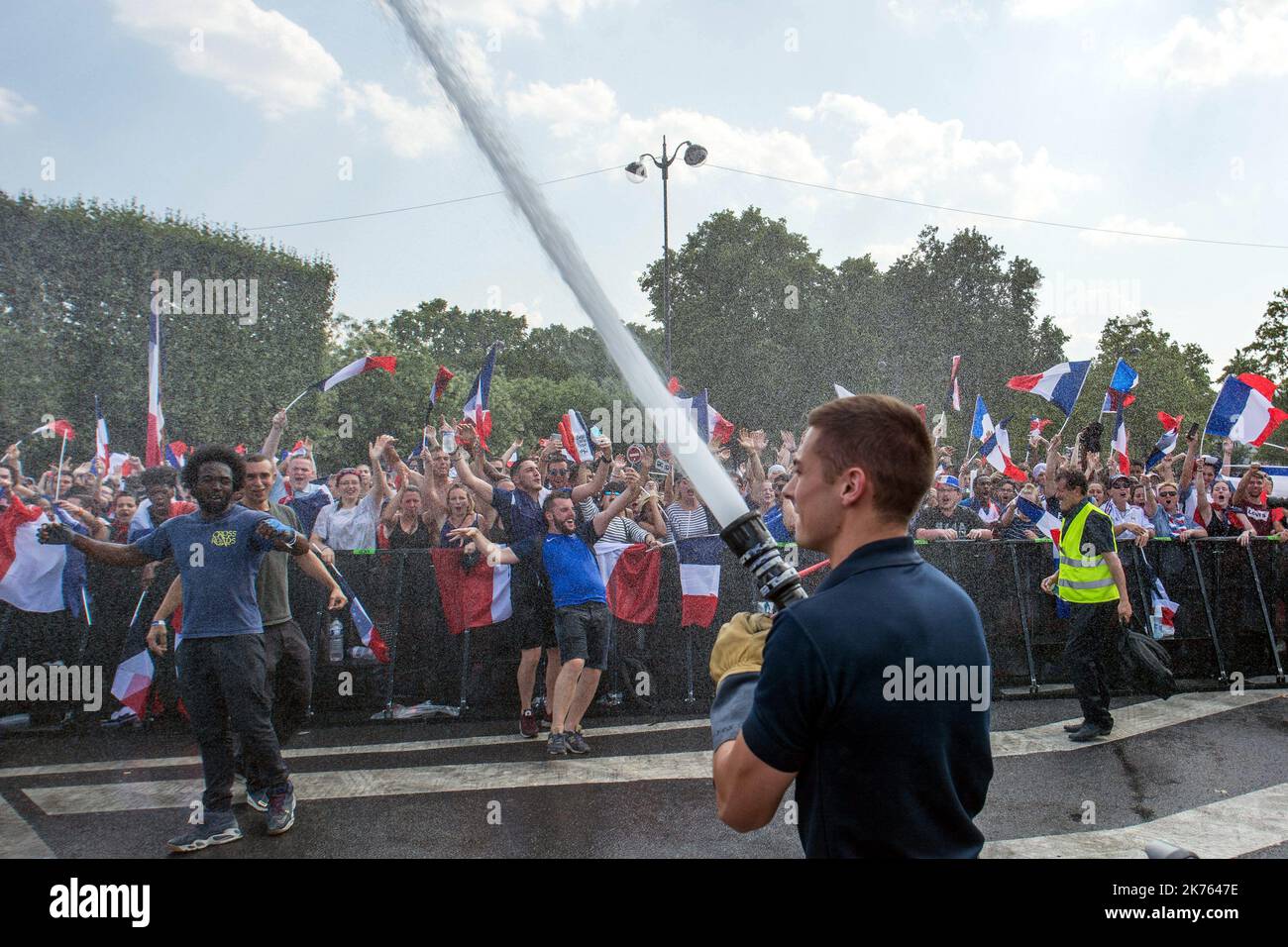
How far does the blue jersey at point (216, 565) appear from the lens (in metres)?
4.95

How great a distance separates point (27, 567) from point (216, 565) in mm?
3978

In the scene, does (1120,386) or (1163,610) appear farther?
(1120,386)

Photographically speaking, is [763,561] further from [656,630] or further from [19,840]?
[656,630]

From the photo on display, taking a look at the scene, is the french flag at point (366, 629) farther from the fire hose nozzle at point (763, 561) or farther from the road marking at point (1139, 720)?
the fire hose nozzle at point (763, 561)

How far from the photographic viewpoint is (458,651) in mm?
8242

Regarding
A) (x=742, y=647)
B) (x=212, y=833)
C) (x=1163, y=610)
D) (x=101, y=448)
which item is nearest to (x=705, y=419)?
(x=1163, y=610)

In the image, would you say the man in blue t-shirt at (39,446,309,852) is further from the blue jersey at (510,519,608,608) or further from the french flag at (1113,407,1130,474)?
the french flag at (1113,407,1130,474)

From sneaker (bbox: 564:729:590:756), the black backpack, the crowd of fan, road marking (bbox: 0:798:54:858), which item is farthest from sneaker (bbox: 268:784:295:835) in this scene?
the black backpack

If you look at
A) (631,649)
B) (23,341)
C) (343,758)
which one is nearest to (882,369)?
(23,341)

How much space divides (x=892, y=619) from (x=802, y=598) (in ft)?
0.59

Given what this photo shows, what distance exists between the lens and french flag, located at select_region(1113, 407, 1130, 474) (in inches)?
463

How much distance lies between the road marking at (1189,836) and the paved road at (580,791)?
15 millimetres

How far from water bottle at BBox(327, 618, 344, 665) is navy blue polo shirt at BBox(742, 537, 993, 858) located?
6.97 metres

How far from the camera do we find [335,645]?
26.5 ft
